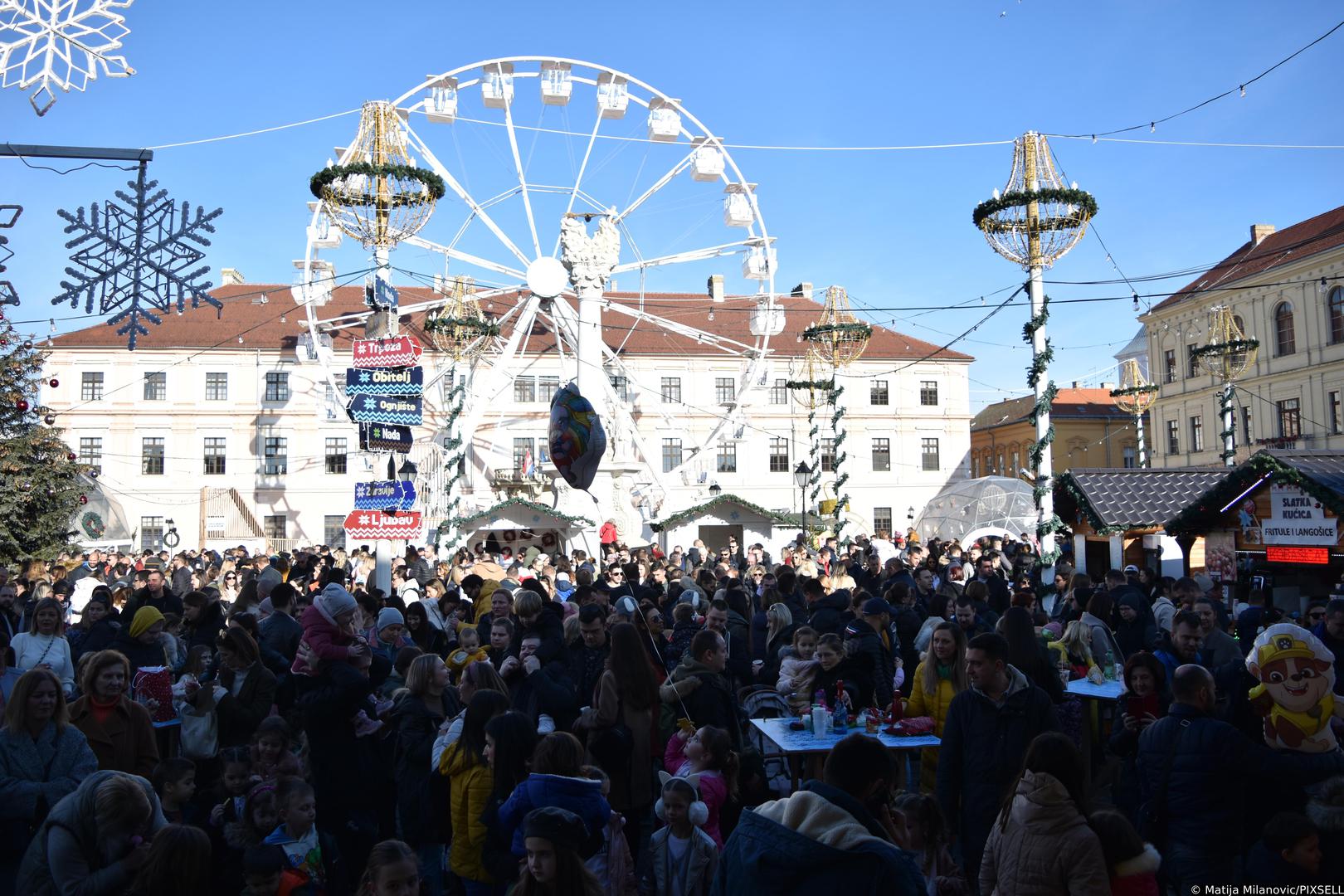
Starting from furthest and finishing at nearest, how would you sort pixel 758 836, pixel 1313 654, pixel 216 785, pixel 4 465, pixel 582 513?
pixel 582 513
pixel 4 465
pixel 216 785
pixel 1313 654
pixel 758 836

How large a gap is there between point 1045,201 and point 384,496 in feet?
33.6

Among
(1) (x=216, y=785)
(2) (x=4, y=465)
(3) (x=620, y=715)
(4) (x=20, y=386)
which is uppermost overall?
(4) (x=20, y=386)

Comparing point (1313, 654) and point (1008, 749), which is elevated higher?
point (1313, 654)

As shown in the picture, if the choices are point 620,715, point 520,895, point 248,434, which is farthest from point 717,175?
point 520,895

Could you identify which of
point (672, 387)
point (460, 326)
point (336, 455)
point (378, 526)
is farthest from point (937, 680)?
point (336, 455)

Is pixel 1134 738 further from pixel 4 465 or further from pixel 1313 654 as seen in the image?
pixel 4 465

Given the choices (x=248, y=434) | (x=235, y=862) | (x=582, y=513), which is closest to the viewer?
(x=235, y=862)

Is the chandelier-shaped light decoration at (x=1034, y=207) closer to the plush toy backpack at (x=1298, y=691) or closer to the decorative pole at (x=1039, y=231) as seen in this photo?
the decorative pole at (x=1039, y=231)

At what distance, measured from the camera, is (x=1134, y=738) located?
506 centimetres

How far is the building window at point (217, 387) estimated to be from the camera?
42.3 meters

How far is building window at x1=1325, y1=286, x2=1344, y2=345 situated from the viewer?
36.7 meters

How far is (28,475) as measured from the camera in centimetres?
2116

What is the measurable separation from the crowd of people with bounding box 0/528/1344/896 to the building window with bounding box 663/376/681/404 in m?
36.8

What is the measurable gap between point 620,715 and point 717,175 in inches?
1053
